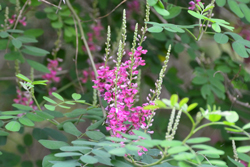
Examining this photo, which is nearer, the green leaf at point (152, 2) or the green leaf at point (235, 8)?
the green leaf at point (152, 2)

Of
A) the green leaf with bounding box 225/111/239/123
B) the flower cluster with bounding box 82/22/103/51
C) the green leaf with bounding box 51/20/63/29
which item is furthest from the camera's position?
the flower cluster with bounding box 82/22/103/51

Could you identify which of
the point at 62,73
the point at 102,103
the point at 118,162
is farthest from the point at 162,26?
the point at 62,73

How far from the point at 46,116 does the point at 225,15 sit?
2.18 meters

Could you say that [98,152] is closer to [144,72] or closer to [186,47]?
[186,47]

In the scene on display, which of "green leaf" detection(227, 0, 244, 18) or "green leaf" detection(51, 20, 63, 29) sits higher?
"green leaf" detection(227, 0, 244, 18)

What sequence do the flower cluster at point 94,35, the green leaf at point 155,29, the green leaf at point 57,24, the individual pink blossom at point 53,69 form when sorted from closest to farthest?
1. the green leaf at point 155,29
2. the green leaf at point 57,24
3. the individual pink blossom at point 53,69
4. the flower cluster at point 94,35

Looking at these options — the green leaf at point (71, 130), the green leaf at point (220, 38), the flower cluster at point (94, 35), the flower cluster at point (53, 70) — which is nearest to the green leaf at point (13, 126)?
the green leaf at point (71, 130)

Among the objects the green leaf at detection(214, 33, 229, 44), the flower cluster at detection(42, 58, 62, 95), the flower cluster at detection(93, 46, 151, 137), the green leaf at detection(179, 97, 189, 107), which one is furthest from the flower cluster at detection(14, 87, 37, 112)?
the green leaf at detection(179, 97, 189, 107)

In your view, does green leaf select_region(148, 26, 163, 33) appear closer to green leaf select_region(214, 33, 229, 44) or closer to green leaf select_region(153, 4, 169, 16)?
green leaf select_region(153, 4, 169, 16)

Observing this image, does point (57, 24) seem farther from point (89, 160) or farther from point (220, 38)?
point (89, 160)

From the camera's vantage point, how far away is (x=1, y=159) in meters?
1.83

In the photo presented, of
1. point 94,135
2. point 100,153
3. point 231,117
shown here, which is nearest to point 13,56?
point 94,135

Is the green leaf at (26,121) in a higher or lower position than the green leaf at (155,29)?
lower

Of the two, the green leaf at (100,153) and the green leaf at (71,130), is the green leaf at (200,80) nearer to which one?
the green leaf at (71,130)
